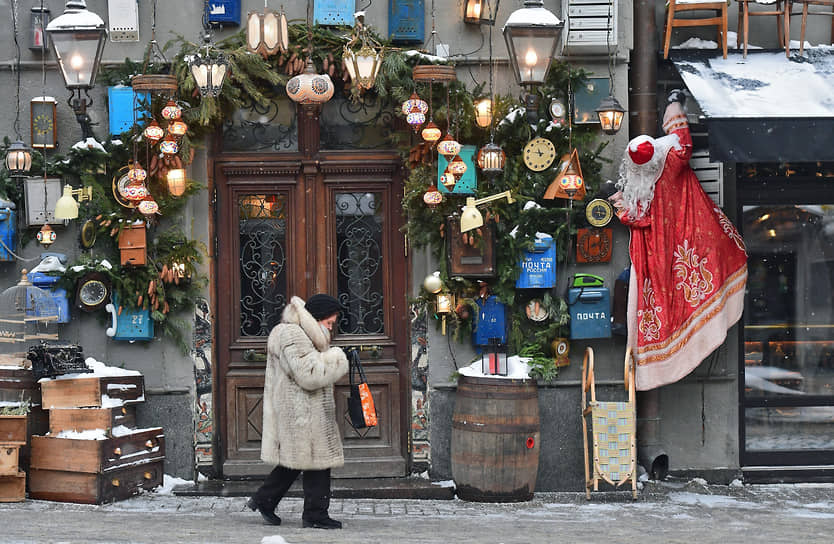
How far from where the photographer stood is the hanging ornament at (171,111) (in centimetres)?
859

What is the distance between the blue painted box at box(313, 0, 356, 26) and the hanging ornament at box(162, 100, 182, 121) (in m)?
1.39

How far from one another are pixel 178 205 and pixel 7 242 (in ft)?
4.69

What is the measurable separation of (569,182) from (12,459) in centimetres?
486

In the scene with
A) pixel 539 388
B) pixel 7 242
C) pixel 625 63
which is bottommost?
pixel 539 388

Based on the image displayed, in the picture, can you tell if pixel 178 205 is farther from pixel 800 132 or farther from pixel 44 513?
pixel 800 132

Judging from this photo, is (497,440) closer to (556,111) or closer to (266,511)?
(266,511)

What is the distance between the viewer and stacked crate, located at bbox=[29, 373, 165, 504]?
8.17 metres

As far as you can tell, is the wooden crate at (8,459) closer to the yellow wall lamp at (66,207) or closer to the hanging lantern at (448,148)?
the yellow wall lamp at (66,207)

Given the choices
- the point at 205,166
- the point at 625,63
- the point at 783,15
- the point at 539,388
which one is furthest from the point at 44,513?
the point at 783,15

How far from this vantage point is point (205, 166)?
9.20 m

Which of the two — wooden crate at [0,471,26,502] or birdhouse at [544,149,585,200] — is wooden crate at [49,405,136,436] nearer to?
wooden crate at [0,471,26,502]

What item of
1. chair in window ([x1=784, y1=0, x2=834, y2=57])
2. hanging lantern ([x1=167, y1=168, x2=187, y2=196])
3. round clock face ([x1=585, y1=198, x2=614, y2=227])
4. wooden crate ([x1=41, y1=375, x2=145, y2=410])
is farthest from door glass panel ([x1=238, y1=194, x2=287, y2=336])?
chair in window ([x1=784, y1=0, x2=834, y2=57])

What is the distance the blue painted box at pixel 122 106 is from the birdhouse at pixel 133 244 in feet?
2.73

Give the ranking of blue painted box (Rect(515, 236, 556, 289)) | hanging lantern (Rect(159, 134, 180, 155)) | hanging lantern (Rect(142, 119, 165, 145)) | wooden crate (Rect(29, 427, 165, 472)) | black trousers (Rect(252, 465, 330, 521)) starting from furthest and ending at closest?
blue painted box (Rect(515, 236, 556, 289)) → hanging lantern (Rect(159, 134, 180, 155)) → hanging lantern (Rect(142, 119, 165, 145)) → wooden crate (Rect(29, 427, 165, 472)) → black trousers (Rect(252, 465, 330, 521))
